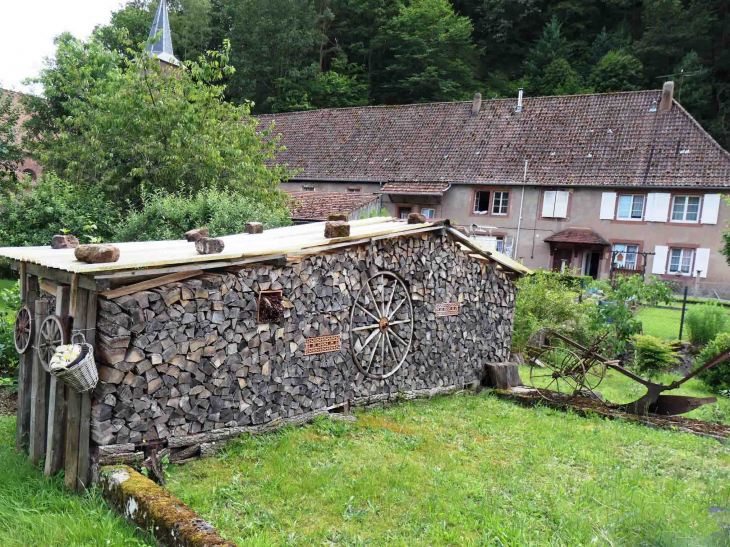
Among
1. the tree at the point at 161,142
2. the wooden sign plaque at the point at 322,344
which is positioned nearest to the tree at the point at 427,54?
the tree at the point at 161,142

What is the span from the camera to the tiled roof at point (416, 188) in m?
27.3

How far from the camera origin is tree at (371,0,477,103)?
135 ft

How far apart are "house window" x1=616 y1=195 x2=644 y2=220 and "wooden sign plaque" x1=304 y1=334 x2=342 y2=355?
72.2 feet

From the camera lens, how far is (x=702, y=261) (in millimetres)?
24141

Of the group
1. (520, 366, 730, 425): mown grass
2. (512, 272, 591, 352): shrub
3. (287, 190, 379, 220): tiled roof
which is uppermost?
(287, 190, 379, 220): tiled roof

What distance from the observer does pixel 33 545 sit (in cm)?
400

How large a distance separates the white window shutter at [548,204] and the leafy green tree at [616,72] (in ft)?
48.7

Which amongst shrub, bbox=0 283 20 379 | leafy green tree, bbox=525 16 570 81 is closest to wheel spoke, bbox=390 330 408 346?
shrub, bbox=0 283 20 379

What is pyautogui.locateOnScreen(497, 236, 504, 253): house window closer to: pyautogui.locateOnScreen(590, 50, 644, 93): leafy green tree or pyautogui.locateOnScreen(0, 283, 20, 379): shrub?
pyautogui.locateOnScreen(590, 50, 644, 93): leafy green tree

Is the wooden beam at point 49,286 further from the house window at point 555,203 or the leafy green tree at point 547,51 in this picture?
the leafy green tree at point 547,51

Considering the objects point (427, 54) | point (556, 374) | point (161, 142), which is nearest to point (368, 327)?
point (556, 374)

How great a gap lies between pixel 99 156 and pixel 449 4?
127 feet

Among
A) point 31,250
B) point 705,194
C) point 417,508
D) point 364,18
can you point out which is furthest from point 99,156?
point 364,18

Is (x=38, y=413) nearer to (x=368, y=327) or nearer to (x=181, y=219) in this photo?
(x=368, y=327)
